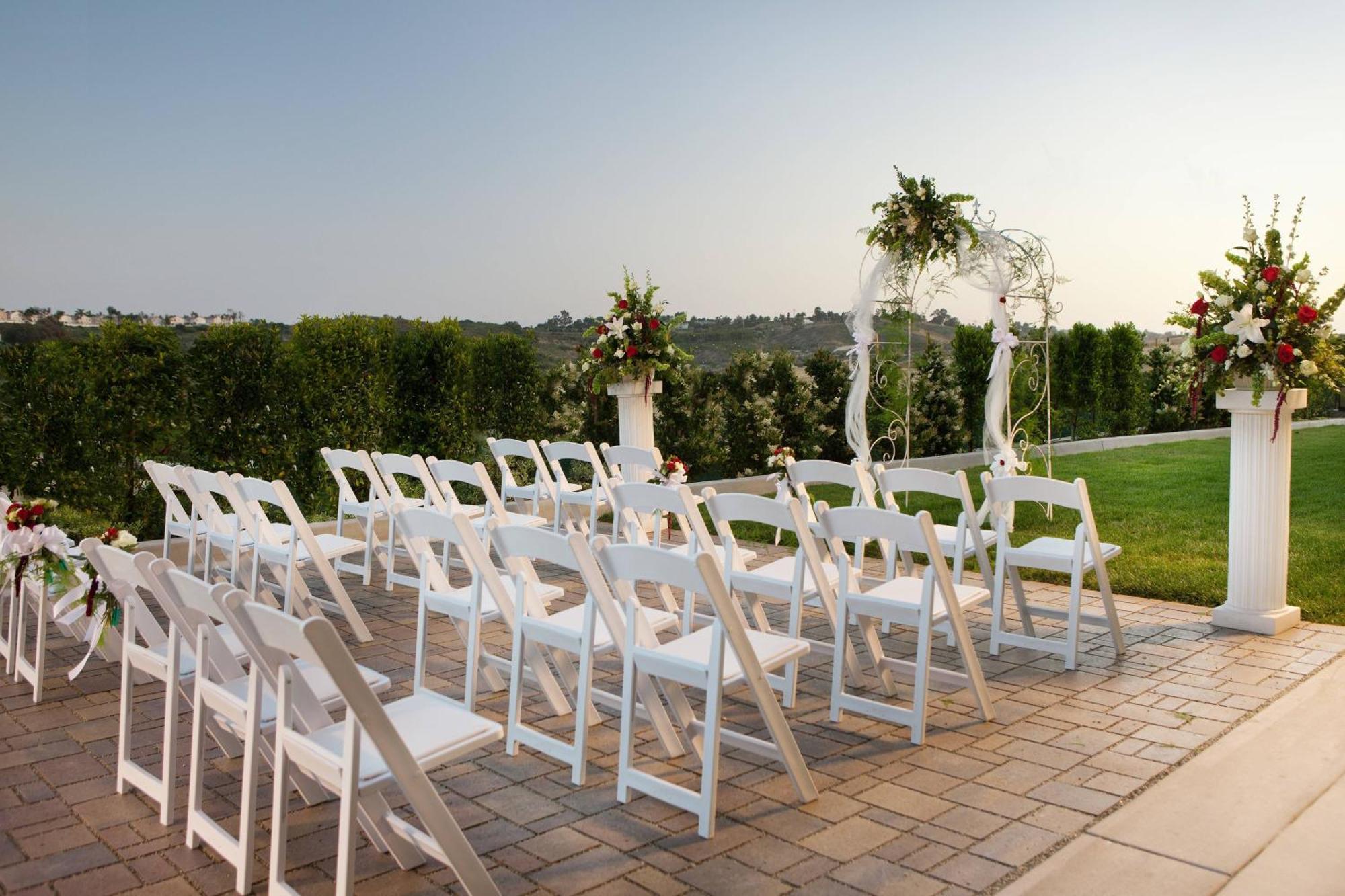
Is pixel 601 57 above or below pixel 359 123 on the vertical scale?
above

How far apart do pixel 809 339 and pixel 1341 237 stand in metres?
6.37

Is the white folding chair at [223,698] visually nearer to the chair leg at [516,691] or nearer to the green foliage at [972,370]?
the chair leg at [516,691]

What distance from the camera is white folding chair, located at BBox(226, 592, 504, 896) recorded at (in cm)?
221

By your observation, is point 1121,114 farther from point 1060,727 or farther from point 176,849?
point 176,849

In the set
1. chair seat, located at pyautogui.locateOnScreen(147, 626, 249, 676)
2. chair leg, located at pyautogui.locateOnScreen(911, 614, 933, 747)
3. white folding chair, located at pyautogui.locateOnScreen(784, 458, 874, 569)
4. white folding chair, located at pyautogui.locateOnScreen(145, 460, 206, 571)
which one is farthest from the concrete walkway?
white folding chair, located at pyautogui.locateOnScreen(145, 460, 206, 571)

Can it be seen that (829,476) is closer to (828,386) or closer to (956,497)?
(956,497)

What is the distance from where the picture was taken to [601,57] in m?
12.6

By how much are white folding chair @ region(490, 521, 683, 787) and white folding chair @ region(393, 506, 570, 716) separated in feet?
0.23

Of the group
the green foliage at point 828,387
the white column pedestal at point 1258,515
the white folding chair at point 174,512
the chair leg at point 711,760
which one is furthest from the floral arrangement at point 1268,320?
the green foliage at point 828,387

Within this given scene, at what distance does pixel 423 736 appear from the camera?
8.46ft

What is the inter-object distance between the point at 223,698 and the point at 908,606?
2.34 metres

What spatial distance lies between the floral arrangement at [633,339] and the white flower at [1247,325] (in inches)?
166

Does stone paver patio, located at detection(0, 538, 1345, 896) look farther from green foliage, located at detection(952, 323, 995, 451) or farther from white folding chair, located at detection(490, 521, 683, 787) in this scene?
green foliage, located at detection(952, 323, 995, 451)

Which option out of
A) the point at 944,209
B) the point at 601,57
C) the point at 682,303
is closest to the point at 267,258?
the point at 601,57
